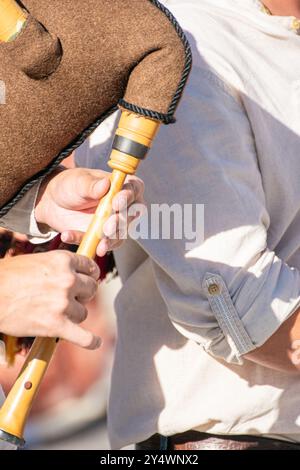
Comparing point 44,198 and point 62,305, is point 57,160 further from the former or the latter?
point 62,305

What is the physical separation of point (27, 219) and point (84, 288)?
0.30m

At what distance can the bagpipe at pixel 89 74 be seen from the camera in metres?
1.24

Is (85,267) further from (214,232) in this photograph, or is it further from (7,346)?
(7,346)

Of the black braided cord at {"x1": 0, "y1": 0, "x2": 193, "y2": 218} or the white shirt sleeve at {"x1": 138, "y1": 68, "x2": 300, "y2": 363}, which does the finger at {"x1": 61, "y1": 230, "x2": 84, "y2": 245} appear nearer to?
the black braided cord at {"x1": 0, "y1": 0, "x2": 193, "y2": 218}

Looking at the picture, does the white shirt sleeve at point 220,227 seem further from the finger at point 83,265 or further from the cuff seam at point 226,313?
the finger at point 83,265

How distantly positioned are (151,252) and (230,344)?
198 mm

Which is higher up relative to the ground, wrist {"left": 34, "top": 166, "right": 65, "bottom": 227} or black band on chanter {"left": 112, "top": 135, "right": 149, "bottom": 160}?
black band on chanter {"left": 112, "top": 135, "right": 149, "bottom": 160}

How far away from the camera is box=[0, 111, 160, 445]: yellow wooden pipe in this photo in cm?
117

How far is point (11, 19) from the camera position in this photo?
→ 4.10 feet

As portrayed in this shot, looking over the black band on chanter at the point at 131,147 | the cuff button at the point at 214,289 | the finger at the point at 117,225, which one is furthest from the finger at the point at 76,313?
the cuff button at the point at 214,289

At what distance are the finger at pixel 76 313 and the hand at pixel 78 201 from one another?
0.32ft

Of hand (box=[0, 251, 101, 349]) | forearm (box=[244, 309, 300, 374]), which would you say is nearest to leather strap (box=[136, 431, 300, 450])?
forearm (box=[244, 309, 300, 374])

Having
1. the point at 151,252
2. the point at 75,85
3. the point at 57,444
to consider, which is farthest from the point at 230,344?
the point at 57,444

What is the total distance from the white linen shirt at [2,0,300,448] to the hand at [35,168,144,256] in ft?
0.59
